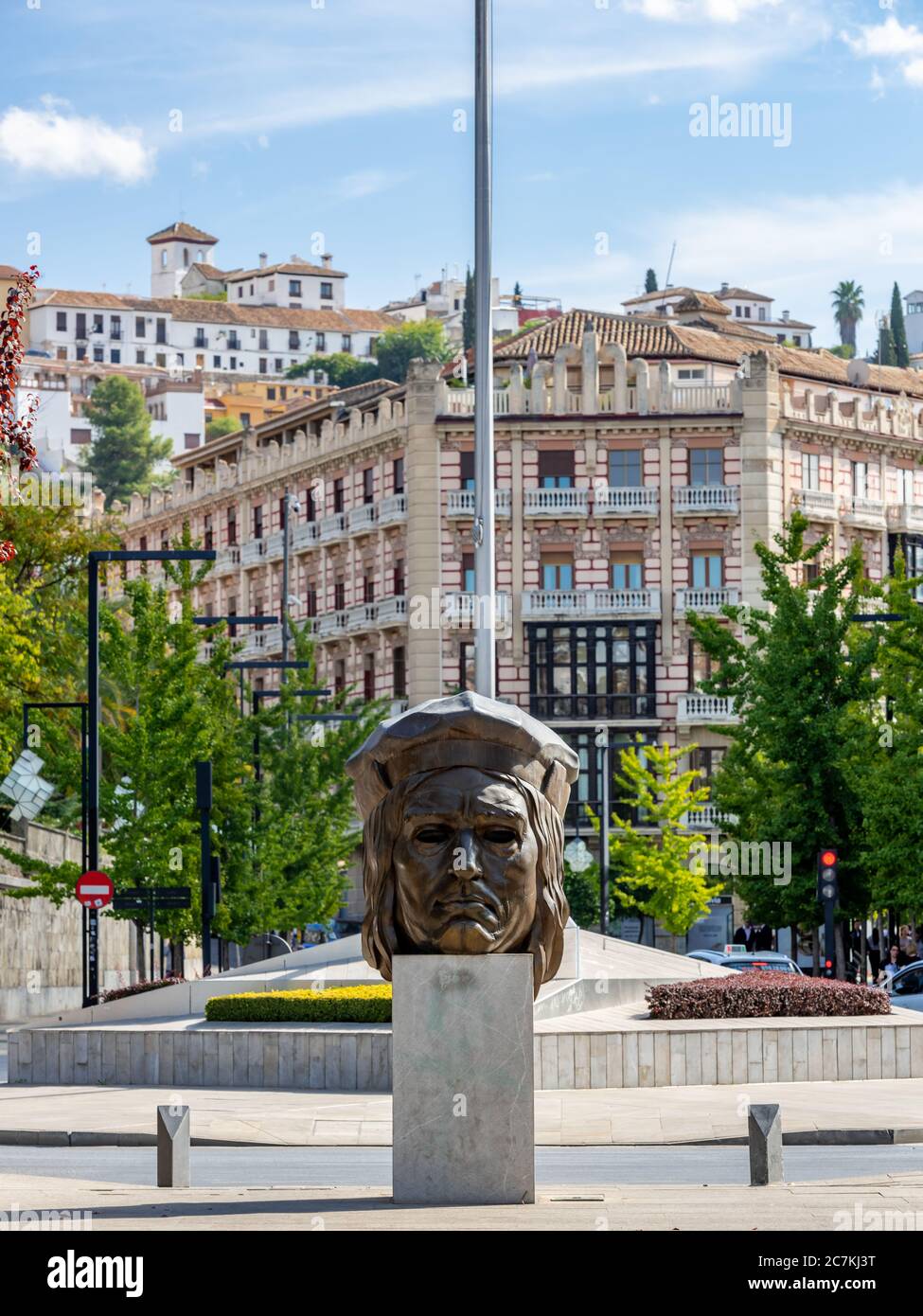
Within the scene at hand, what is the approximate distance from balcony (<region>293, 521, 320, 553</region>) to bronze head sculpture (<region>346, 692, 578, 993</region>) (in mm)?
67021

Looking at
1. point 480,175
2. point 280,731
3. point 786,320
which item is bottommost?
point 280,731

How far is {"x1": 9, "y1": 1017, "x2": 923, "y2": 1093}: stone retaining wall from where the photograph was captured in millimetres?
23656

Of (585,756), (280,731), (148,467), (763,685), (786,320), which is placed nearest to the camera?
(763,685)

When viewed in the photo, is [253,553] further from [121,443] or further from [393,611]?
[121,443]

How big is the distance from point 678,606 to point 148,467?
84170 millimetres

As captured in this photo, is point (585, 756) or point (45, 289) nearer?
point (585, 756)

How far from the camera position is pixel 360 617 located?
7669 centimetres

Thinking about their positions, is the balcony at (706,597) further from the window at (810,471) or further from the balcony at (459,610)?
the balcony at (459,610)

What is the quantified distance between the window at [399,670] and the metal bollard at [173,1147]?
5959 centimetres

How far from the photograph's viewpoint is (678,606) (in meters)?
71.9

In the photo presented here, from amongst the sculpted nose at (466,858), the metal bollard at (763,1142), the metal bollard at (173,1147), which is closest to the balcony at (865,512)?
Result: the metal bollard at (763,1142)

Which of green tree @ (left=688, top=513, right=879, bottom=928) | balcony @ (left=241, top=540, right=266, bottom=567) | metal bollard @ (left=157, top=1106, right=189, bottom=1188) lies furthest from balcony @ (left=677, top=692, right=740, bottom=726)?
Answer: metal bollard @ (left=157, top=1106, right=189, bottom=1188)
